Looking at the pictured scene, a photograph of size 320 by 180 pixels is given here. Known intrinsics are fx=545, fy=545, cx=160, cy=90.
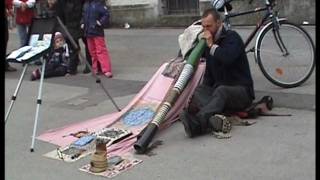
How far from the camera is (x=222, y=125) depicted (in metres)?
4.99

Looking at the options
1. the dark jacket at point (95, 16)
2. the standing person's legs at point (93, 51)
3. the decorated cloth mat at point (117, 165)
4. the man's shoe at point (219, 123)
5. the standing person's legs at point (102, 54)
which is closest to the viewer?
the decorated cloth mat at point (117, 165)

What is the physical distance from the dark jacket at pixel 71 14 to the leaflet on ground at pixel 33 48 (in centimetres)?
345

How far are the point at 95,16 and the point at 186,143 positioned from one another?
3.94 meters

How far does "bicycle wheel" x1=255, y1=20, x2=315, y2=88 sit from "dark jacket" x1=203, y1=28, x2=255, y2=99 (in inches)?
32.5

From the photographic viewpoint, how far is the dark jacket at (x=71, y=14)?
29.8 ft

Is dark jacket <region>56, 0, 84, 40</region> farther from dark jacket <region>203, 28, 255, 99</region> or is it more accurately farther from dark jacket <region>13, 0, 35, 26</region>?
dark jacket <region>203, 28, 255, 99</region>

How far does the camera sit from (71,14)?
29.7 ft

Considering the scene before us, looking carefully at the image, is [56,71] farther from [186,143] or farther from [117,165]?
[117,165]

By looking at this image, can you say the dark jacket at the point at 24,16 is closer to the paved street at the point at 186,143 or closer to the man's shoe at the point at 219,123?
the paved street at the point at 186,143

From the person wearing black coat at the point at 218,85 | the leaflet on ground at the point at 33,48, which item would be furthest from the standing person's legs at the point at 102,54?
the person wearing black coat at the point at 218,85

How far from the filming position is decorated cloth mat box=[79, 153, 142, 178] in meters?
4.36

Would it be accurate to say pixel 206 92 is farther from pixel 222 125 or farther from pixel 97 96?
pixel 97 96

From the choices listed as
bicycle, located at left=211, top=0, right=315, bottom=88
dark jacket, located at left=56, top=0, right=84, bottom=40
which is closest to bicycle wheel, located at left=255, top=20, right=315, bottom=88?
bicycle, located at left=211, top=0, right=315, bottom=88

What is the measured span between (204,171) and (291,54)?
2464 millimetres
